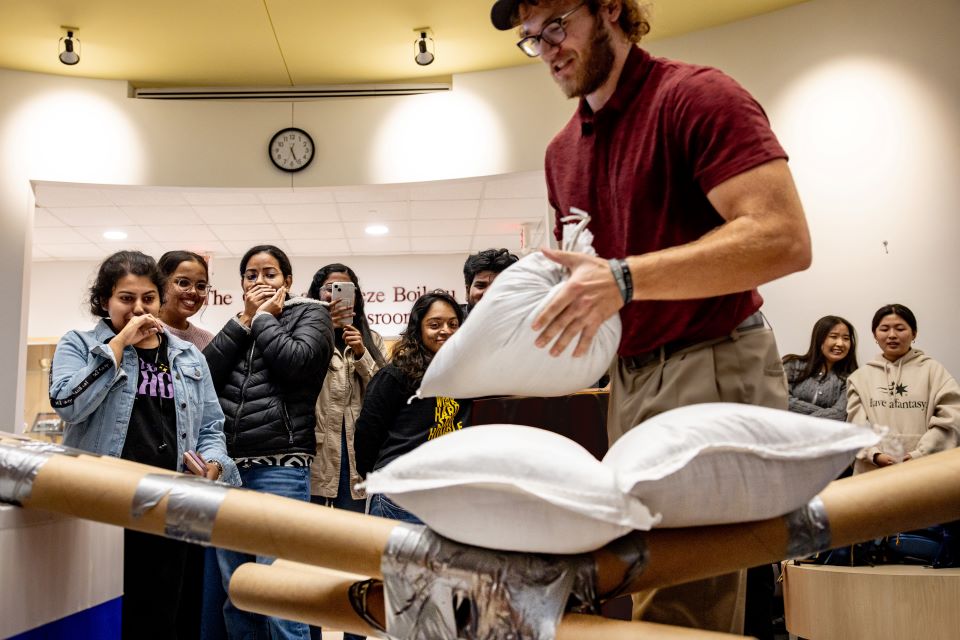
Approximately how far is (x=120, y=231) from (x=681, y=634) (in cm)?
825

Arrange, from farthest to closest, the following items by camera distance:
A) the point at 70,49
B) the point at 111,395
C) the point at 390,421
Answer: the point at 70,49 → the point at 390,421 → the point at 111,395

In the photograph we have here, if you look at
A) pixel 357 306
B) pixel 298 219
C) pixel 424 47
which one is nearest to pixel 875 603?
pixel 357 306

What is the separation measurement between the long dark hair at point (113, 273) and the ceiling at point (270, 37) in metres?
2.90

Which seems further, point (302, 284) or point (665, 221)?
point (302, 284)

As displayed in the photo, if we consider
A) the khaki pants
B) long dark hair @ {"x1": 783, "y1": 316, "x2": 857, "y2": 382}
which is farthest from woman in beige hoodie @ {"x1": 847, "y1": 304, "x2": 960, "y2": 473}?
the khaki pants

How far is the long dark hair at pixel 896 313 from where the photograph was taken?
3971mm

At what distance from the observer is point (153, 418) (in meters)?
A: 2.21

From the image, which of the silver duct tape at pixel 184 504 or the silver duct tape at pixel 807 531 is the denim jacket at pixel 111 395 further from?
the silver duct tape at pixel 807 531

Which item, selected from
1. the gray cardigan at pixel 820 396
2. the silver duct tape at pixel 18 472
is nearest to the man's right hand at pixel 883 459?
the gray cardigan at pixel 820 396

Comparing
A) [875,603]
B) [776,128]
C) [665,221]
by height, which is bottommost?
[875,603]

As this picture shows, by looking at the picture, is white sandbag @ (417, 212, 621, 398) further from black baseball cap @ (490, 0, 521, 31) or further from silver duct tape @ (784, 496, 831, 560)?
black baseball cap @ (490, 0, 521, 31)

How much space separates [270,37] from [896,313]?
3.98 m

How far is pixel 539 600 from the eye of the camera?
86 centimetres

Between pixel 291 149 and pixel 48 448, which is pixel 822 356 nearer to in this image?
pixel 291 149
